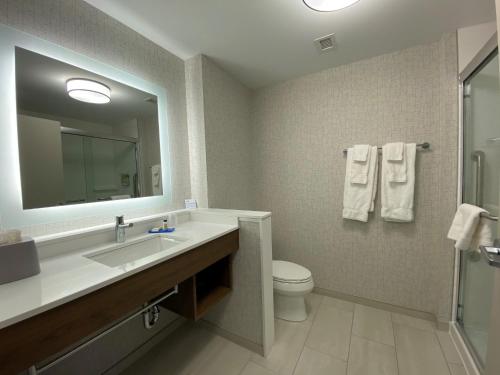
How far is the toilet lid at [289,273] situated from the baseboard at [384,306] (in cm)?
52

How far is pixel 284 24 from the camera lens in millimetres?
1349

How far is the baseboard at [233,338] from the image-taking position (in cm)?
140

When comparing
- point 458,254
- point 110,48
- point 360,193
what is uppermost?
point 110,48

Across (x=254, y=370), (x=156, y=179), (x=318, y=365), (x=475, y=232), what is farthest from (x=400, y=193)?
(x=156, y=179)

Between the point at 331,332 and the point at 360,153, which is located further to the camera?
the point at 360,153

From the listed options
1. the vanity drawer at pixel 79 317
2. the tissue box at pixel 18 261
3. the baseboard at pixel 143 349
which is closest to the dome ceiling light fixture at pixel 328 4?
the vanity drawer at pixel 79 317

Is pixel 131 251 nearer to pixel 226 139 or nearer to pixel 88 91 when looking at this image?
pixel 88 91

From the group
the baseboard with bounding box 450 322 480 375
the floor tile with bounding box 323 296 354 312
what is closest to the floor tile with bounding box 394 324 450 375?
the baseboard with bounding box 450 322 480 375

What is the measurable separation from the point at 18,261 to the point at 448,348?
242 centimetres

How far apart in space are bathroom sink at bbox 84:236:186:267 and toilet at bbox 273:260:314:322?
0.92 meters

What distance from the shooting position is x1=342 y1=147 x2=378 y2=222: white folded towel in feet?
5.68

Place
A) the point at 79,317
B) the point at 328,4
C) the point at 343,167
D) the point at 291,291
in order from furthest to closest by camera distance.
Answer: the point at 343,167 → the point at 291,291 → the point at 328,4 → the point at 79,317

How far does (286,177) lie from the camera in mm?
2178

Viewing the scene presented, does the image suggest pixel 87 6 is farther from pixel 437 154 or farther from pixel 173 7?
pixel 437 154
